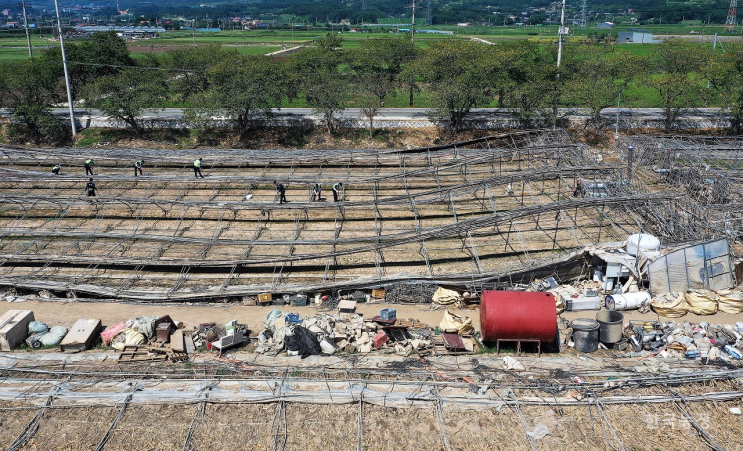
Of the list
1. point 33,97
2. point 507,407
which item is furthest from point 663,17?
point 507,407

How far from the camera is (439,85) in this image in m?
46.2

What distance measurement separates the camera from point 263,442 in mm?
15977

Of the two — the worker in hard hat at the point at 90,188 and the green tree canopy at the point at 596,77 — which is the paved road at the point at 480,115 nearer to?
the green tree canopy at the point at 596,77

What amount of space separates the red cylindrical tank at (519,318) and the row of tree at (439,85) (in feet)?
92.5

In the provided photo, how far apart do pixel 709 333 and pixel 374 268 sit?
13737 mm

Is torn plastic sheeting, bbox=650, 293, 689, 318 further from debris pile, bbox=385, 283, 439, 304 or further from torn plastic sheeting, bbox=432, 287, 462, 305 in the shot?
debris pile, bbox=385, 283, 439, 304

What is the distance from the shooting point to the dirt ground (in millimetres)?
22750

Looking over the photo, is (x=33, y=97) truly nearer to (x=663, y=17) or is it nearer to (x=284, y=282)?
(x=284, y=282)

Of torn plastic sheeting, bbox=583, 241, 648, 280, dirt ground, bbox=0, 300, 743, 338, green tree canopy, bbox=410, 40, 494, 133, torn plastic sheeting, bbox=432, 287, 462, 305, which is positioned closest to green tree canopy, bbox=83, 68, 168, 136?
green tree canopy, bbox=410, 40, 494, 133

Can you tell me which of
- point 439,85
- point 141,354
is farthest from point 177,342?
point 439,85

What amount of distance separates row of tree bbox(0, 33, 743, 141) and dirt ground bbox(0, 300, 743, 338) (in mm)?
24673

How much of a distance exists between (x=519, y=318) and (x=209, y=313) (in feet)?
41.3

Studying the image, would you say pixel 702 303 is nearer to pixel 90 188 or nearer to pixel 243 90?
pixel 90 188

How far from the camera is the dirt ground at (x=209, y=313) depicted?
22.8 meters
